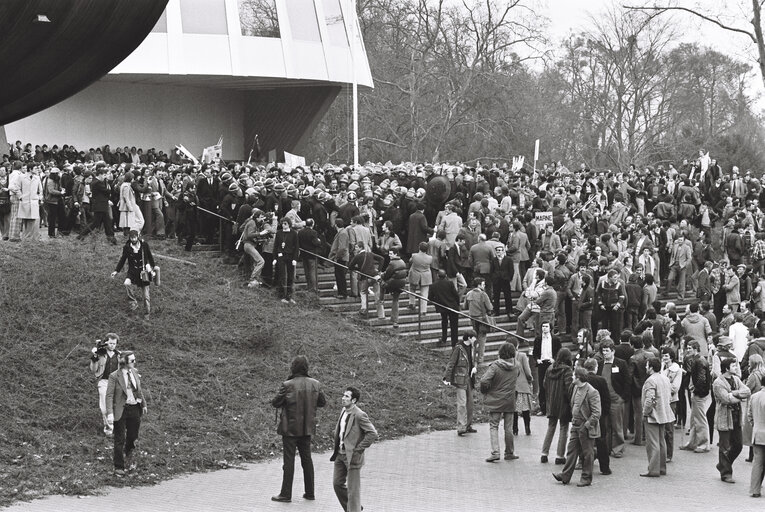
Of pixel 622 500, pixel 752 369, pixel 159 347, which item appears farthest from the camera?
pixel 159 347

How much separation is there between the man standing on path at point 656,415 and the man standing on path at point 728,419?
25.8 inches

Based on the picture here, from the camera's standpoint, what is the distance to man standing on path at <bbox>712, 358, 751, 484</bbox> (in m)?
14.8

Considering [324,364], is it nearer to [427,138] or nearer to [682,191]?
[682,191]

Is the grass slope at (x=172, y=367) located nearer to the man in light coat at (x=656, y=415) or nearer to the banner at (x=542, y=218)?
the man in light coat at (x=656, y=415)

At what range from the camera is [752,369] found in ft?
51.3

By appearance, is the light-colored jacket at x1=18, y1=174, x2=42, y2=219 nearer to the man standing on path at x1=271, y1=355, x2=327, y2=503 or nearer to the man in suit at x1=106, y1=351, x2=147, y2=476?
the man in suit at x1=106, y1=351, x2=147, y2=476

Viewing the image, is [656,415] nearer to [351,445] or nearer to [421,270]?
[351,445]

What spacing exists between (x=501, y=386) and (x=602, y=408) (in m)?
1.42

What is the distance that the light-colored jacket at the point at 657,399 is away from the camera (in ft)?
49.4

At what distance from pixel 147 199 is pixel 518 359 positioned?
11.5m

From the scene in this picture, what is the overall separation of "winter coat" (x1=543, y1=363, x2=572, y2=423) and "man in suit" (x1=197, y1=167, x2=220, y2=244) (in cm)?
1125

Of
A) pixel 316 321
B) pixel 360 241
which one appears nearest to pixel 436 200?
pixel 360 241

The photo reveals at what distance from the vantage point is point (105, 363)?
1505 centimetres

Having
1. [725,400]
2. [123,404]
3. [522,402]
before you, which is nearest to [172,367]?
[123,404]
